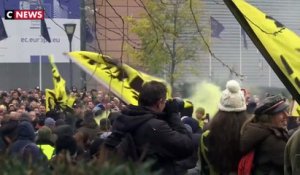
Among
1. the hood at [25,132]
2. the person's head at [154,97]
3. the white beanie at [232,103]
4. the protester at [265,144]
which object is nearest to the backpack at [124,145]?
the person's head at [154,97]

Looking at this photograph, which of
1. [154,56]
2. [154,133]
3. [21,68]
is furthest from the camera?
[21,68]

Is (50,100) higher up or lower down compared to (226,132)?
lower down

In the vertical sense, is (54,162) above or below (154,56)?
above

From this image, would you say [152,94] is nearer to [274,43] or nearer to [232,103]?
[232,103]

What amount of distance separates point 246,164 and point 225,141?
26 centimetres

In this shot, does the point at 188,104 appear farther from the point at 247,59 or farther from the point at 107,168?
the point at 247,59

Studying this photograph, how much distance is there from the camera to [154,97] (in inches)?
247

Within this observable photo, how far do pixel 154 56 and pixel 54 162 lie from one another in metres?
22.7

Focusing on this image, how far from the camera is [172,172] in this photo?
6.26 m

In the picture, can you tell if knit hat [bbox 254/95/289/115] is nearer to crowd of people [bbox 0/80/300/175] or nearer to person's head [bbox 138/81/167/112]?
crowd of people [bbox 0/80/300/175]

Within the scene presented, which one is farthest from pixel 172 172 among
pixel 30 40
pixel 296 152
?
pixel 30 40

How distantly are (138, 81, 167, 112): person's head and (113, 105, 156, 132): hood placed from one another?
0.20 ft

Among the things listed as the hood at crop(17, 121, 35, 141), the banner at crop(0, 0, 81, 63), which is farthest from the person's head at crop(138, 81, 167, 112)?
the banner at crop(0, 0, 81, 63)

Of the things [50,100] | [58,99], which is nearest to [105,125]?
[58,99]
